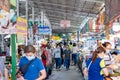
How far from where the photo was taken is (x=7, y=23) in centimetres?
801

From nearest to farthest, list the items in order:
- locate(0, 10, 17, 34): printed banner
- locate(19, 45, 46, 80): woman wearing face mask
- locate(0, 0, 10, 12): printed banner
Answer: locate(19, 45, 46, 80): woman wearing face mask < locate(0, 10, 17, 34): printed banner < locate(0, 0, 10, 12): printed banner

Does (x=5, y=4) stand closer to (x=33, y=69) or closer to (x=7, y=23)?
(x=7, y=23)

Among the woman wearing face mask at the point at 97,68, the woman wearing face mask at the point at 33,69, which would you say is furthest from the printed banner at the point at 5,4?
the woman wearing face mask at the point at 97,68

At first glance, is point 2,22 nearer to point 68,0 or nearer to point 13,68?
point 13,68

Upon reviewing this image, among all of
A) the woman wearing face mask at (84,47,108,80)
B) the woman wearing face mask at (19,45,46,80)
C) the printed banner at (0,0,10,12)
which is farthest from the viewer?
the printed banner at (0,0,10,12)

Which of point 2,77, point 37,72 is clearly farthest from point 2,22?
point 37,72

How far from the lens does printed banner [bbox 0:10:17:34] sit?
26.0 ft

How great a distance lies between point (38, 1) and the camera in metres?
29.4

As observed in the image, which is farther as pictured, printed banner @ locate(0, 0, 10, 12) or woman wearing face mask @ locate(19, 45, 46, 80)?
printed banner @ locate(0, 0, 10, 12)

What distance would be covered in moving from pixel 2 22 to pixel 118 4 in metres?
6.17

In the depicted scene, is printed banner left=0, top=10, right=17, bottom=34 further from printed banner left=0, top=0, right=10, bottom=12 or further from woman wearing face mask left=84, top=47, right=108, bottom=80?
woman wearing face mask left=84, top=47, right=108, bottom=80

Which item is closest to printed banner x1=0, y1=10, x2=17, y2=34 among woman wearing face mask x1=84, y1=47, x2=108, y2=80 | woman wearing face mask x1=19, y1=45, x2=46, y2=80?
woman wearing face mask x1=19, y1=45, x2=46, y2=80

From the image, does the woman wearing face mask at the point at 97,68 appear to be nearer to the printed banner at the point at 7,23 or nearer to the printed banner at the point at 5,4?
the printed banner at the point at 7,23

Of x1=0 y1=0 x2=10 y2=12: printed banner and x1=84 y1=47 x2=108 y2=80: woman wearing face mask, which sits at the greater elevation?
x1=0 y1=0 x2=10 y2=12: printed banner
